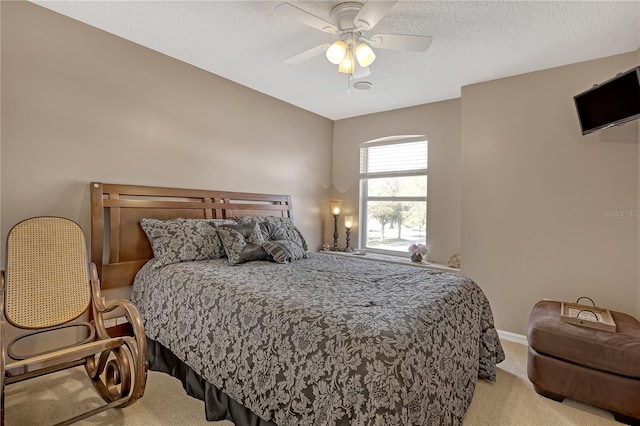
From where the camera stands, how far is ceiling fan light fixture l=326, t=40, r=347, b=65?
2.10 m

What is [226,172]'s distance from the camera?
140 inches

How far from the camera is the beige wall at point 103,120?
88.0 inches

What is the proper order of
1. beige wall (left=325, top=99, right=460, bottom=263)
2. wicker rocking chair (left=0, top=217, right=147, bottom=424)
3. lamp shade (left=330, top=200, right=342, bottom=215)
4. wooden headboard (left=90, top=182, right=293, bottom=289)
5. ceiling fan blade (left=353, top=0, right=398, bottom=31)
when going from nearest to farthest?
ceiling fan blade (left=353, top=0, right=398, bottom=31) → wicker rocking chair (left=0, top=217, right=147, bottom=424) → wooden headboard (left=90, top=182, right=293, bottom=289) → beige wall (left=325, top=99, right=460, bottom=263) → lamp shade (left=330, top=200, right=342, bottom=215)

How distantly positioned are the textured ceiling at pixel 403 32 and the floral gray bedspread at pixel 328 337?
179cm

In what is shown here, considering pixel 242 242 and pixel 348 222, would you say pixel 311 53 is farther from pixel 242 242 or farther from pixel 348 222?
pixel 348 222

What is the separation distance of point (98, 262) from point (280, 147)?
2.49m

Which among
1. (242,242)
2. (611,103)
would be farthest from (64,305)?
(611,103)

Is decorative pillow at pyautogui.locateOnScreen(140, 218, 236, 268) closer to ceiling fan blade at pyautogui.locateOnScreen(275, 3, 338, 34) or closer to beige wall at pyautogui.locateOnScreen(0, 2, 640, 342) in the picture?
beige wall at pyautogui.locateOnScreen(0, 2, 640, 342)

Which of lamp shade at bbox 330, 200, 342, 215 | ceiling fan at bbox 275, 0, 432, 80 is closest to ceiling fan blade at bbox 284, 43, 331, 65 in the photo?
ceiling fan at bbox 275, 0, 432, 80

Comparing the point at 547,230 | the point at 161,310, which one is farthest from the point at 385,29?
the point at 161,310

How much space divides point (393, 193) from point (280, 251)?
238 centimetres

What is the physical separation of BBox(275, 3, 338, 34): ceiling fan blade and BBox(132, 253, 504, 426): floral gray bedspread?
168cm

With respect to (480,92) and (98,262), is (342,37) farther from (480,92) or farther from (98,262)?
(98,262)

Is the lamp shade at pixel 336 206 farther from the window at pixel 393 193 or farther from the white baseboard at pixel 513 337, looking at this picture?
the white baseboard at pixel 513 337
